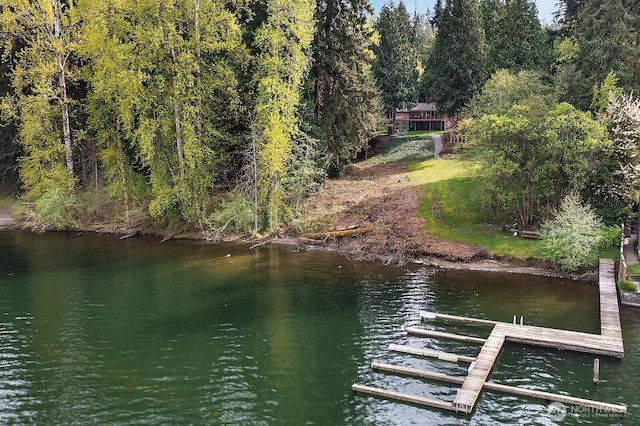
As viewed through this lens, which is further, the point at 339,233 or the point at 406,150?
the point at 406,150

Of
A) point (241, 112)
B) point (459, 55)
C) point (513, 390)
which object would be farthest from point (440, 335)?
point (459, 55)

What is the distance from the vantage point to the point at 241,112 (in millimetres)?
42000

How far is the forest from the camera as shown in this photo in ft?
113

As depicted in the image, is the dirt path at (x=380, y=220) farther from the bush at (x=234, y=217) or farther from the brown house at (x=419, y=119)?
the brown house at (x=419, y=119)

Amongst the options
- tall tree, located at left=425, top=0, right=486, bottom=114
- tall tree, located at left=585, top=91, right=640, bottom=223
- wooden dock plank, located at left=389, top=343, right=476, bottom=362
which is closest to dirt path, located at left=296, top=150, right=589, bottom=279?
tall tree, located at left=585, top=91, right=640, bottom=223

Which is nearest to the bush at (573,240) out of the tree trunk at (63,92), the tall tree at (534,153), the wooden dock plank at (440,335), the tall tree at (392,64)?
the tall tree at (534,153)

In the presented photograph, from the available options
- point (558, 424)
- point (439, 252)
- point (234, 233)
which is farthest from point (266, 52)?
point (558, 424)

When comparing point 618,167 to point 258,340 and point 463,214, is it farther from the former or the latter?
point 258,340

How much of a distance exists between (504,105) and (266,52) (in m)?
19.3

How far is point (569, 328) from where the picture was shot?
23.6 m

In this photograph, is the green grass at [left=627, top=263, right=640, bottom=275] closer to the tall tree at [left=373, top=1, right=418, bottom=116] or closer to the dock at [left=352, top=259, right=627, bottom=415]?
the dock at [left=352, top=259, right=627, bottom=415]

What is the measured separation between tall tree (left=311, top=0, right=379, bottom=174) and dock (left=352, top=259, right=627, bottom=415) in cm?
2683

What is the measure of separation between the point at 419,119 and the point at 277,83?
47199 mm

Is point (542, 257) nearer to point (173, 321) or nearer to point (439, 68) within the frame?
point (173, 321)
